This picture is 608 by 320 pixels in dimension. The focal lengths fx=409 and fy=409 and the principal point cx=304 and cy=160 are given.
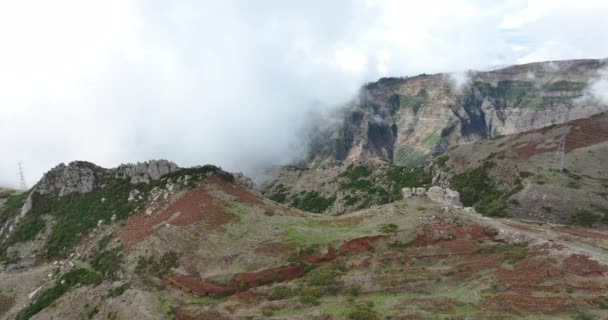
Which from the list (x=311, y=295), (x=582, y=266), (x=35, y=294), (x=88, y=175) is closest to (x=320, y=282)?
(x=311, y=295)

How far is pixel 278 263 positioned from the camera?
2564 inches

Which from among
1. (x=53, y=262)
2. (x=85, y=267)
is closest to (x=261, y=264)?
(x=85, y=267)

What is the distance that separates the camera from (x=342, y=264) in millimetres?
63969

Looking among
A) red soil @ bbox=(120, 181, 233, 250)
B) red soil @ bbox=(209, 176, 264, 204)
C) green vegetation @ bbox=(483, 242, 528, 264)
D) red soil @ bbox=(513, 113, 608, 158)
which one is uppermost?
red soil @ bbox=(513, 113, 608, 158)

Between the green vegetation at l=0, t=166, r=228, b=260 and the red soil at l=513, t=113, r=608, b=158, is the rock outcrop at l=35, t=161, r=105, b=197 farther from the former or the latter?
the red soil at l=513, t=113, r=608, b=158

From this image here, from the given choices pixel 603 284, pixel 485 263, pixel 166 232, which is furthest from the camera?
pixel 166 232

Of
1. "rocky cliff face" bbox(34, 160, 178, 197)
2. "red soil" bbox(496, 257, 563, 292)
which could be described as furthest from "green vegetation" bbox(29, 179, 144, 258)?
"red soil" bbox(496, 257, 563, 292)

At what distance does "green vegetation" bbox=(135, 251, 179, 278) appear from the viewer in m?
68.8

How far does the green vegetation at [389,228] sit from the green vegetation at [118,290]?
4377cm

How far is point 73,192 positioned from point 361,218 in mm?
82921

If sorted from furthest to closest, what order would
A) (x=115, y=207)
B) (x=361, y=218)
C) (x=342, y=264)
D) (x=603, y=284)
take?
(x=115, y=207)
(x=361, y=218)
(x=342, y=264)
(x=603, y=284)

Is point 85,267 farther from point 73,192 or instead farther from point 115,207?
point 73,192

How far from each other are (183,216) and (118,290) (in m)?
19.4

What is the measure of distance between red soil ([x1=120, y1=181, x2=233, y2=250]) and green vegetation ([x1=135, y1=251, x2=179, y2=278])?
330 inches
